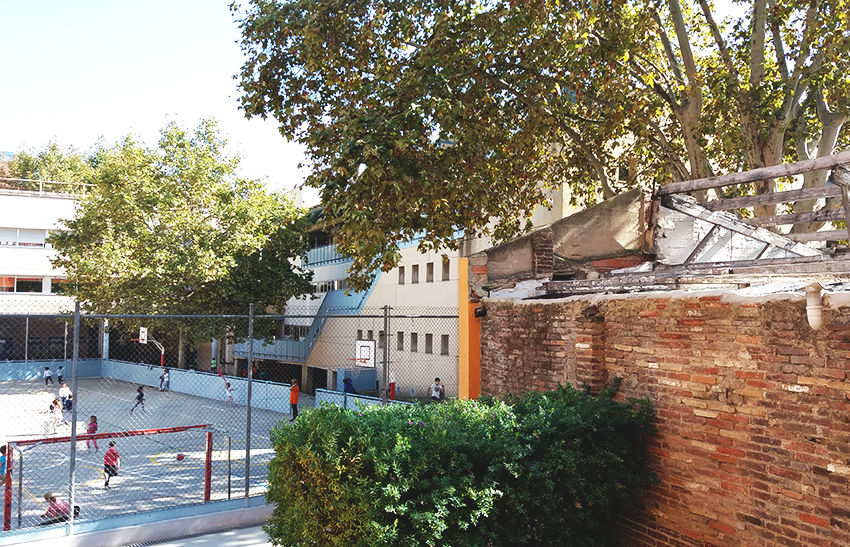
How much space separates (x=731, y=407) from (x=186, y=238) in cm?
2668

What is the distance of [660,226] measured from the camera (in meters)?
8.92

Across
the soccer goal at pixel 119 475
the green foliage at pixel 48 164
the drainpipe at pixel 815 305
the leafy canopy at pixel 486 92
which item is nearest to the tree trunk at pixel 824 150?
the leafy canopy at pixel 486 92

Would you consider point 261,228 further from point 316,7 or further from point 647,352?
point 647,352

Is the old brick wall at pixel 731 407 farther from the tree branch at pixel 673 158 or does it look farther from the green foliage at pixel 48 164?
the green foliage at pixel 48 164

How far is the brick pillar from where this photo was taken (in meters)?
7.61

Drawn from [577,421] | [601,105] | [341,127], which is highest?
[601,105]

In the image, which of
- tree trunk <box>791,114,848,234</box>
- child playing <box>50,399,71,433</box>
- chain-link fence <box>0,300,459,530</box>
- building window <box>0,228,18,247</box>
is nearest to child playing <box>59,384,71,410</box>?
chain-link fence <box>0,300,459,530</box>

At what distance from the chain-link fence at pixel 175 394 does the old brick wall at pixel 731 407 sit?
294cm

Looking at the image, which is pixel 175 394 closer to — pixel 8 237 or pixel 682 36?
pixel 8 237

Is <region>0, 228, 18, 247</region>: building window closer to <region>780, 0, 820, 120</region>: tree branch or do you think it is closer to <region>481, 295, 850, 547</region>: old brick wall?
<region>481, 295, 850, 547</region>: old brick wall

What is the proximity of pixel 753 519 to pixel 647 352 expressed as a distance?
1.78m

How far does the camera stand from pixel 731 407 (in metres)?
6.14

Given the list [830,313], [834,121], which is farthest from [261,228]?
[830,313]

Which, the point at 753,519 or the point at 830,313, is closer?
the point at 830,313
